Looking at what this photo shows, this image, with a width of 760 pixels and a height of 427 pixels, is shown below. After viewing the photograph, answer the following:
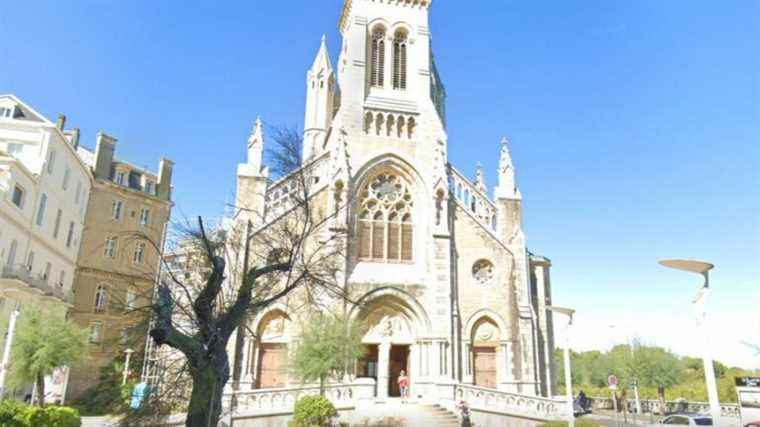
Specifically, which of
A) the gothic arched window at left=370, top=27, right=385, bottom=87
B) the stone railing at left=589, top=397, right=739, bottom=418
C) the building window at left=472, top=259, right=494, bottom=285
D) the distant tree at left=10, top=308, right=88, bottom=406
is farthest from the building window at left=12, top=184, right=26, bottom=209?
the stone railing at left=589, top=397, right=739, bottom=418

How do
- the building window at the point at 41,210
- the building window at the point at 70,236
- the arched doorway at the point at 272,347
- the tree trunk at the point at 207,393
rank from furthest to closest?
the building window at the point at 70,236, the building window at the point at 41,210, the arched doorway at the point at 272,347, the tree trunk at the point at 207,393

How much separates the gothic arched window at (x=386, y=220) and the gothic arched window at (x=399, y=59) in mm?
5915

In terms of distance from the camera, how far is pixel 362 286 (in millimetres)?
25250

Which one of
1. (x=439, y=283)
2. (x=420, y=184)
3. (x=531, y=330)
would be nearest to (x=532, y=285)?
(x=531, y=330)

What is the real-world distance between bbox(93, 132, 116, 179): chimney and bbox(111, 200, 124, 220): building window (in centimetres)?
214

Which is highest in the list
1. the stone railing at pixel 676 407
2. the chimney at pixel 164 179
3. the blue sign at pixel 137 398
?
the chimney at pixel 164 179

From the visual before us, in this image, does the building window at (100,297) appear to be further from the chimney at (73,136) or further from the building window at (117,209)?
the chimney at (73,136)

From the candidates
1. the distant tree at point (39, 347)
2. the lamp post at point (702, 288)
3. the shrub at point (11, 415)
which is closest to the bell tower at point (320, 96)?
the distant tree at point (39, 347)

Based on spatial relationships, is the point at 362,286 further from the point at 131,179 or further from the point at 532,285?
the point at 131,179

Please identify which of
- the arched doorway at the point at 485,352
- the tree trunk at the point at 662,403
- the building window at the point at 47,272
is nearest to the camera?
the arched doorway at the point at 485,352

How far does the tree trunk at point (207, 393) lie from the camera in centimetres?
1038

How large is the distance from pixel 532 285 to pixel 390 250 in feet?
27.3

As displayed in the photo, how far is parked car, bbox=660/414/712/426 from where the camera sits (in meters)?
22.7

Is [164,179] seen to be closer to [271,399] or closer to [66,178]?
[66,178]
